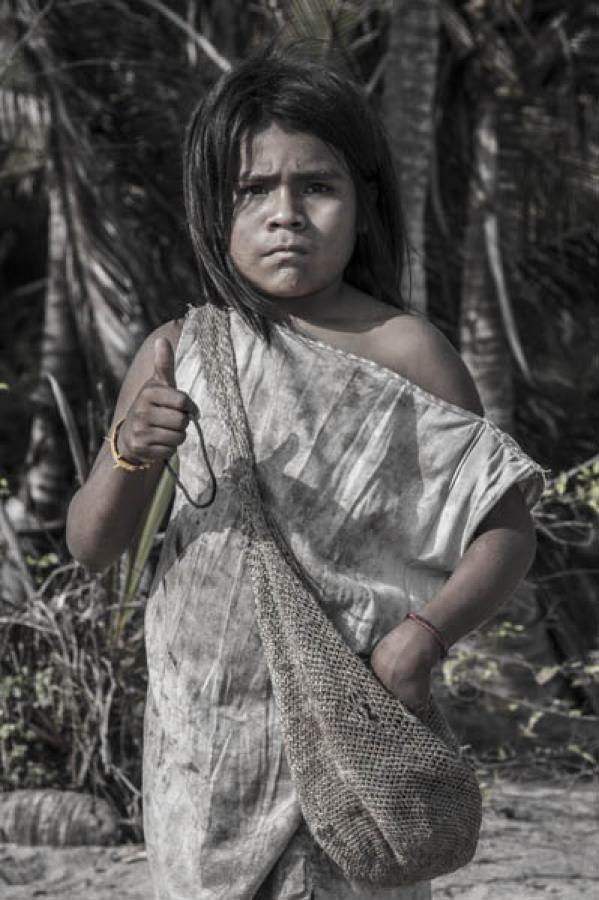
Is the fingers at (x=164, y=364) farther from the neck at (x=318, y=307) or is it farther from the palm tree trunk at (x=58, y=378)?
the palm tree trunk at (x=58, y=378)

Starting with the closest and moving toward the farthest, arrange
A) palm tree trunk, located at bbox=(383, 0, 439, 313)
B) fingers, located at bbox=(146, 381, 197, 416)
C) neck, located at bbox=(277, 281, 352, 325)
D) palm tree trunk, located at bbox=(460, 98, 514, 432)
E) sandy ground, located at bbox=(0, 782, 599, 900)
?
fingers, located at bbox=(146, 381, 197, 416), neck, located at bbox=(277, 281, 352, 325), sandy ground, located at bbox=(0, 782, 599, 900), palm tree trunk, located at bbox=(383, 0, 439, 313), palm tree trunk, located at bbox=(460, 98, 514, 432)

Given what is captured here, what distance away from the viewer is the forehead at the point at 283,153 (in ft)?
6.79

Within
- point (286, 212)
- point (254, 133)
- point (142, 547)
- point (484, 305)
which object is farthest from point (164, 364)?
point (484, 305)

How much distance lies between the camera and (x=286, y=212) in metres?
2.04

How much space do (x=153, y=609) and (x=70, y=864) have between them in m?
2.17

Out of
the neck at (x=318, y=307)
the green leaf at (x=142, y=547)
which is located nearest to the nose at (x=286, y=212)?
the neck at (x=318, y=307)

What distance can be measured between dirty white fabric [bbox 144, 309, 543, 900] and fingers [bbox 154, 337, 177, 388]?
0.45ft

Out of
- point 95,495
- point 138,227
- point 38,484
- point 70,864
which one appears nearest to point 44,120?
point 138,227

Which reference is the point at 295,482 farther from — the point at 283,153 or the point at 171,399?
the point at 283,153

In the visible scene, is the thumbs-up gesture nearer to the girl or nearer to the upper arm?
the girl

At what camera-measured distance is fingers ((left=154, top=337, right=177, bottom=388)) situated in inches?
77.2

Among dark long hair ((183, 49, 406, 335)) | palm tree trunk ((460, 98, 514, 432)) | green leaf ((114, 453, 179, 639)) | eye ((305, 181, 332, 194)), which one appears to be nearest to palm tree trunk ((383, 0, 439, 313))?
palm tree trunk ((460, 98, 514, 432))

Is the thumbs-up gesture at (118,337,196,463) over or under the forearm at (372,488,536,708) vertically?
over

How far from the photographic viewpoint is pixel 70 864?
13.5 ft
